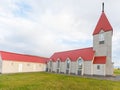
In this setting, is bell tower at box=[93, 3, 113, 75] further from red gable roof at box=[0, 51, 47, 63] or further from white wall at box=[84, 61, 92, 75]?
red gable roof at box=[0, 51, 47, 63]

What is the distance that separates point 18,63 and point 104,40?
28564 mm

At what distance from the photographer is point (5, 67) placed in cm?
4044

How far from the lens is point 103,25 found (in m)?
34.2

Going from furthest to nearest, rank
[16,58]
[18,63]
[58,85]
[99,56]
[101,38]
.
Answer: [16,58] → [18,63] → [101,38] → [99,56] → [58,85]

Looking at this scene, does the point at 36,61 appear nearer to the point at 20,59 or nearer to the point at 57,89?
the point at 20,59

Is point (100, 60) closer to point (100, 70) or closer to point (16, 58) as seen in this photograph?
point (100, 70)

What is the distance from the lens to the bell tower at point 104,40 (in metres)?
32.2

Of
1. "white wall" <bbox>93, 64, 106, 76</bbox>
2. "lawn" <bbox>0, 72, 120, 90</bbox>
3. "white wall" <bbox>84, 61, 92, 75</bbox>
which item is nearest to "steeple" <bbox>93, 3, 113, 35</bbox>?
"white wall" <bbox>84, 61, 92, 75</bbox>

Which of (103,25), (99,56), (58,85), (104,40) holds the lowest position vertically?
(58,85)

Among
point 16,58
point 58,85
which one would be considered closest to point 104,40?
point 58,85

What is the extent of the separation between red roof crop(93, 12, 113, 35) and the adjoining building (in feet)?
85.8

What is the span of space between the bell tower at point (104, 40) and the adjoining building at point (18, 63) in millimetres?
25227

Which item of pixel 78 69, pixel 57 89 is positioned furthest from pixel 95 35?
pixel 57 89

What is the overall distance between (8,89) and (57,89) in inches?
204
